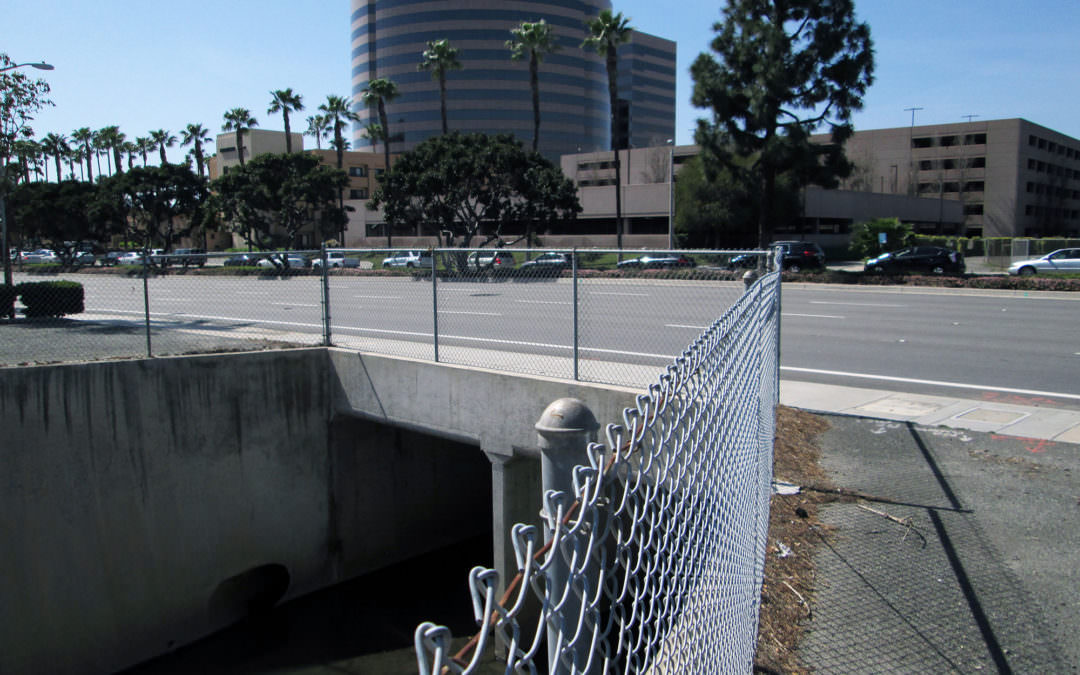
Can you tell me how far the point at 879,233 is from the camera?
47.3 meters

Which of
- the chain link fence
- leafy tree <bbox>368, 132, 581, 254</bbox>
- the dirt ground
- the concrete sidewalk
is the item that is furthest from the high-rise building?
the chain link fence

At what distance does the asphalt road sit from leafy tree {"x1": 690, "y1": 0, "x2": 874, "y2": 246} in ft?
59.6

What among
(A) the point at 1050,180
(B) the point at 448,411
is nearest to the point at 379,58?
(A) the point at 1050,180

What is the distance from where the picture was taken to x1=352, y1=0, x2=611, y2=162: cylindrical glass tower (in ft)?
339

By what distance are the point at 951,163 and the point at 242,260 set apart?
272ft

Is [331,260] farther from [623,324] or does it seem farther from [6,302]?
[623,324]

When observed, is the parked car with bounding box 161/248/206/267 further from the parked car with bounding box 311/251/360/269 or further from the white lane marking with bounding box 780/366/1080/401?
the white lane marking with bounding box 780/366/1080/401

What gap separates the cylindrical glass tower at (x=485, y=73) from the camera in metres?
103

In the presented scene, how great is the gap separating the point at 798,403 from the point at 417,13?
106436mm

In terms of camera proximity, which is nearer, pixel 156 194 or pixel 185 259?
pixel 185 259

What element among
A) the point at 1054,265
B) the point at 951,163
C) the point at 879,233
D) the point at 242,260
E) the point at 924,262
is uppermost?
the point at 951,163

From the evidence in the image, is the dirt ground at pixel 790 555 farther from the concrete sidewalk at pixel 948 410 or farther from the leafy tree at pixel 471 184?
the leafy tree at pixel 471 184

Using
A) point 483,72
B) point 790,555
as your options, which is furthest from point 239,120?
point 790,555

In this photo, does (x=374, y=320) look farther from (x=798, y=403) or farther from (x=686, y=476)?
(x=686, y=476)
